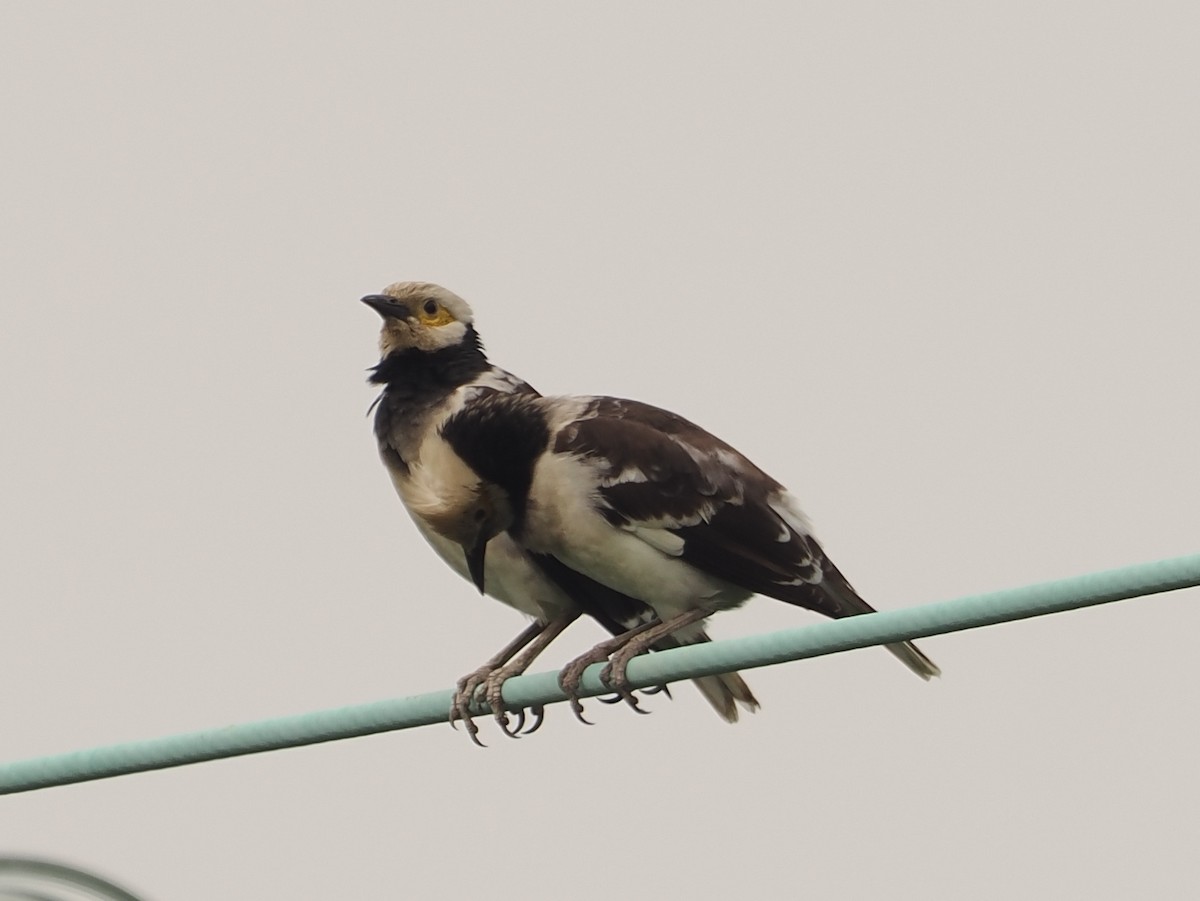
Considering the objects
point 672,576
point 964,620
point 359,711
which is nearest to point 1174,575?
point 964,620

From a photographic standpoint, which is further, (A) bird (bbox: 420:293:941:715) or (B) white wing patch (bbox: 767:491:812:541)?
(B) white wing patch (bbox: 767:491:812:541)

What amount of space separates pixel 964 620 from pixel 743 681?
3.72 m

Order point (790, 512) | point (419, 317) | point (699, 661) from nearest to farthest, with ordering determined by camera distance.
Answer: point (699, 661)
point (790, 512)
point (419, 317)

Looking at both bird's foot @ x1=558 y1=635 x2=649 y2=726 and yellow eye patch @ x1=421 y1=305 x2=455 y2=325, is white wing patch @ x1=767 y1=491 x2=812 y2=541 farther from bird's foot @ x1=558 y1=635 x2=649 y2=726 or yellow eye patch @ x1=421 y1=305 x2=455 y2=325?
yellow eye patch @ x1=421 y1=305 x2=455 y2=325

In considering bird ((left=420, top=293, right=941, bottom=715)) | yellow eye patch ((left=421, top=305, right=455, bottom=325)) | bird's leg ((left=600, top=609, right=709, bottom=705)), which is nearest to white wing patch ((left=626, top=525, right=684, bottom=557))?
bird ((left=420, top=293, right=941, bottom=715))

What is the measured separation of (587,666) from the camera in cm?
807

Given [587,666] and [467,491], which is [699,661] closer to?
[587,666]

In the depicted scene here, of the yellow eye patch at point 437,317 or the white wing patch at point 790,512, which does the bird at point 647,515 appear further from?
the yellow eye patch at point 437,317

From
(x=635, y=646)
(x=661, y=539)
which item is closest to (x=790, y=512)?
(x=661, y=539)

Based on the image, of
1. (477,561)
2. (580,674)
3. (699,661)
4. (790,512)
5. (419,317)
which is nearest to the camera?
(699,661)

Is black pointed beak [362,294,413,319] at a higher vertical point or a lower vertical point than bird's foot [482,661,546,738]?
higher

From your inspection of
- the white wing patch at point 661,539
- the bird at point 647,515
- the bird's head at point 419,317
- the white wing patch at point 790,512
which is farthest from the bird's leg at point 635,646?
the bird's head at point 419,317

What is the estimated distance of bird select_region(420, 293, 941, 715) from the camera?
8.41 m

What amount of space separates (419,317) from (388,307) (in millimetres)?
128
